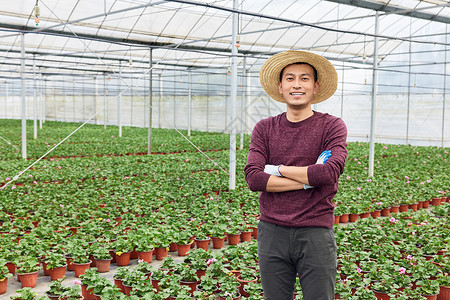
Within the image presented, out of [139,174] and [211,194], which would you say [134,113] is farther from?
[211,194]

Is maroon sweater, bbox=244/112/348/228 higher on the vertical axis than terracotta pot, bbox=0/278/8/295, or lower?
higher

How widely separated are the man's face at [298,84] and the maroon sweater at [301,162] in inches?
4.1

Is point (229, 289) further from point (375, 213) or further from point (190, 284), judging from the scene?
point (375, 213)

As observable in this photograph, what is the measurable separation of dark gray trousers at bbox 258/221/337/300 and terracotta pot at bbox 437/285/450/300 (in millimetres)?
2925

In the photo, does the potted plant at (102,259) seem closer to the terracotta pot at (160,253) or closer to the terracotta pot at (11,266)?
the terracotta pot at (160,253)

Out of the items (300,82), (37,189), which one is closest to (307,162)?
(300,82)

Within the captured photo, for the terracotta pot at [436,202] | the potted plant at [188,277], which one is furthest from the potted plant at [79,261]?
the terracotta pot at [436,202]

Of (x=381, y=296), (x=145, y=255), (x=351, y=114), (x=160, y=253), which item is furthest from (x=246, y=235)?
(x=351, y=114)

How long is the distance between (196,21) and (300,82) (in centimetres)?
1615

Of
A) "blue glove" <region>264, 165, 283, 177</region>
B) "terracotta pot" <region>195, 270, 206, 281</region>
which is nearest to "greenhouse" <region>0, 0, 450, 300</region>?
"terracotta pot" <region>195, 270, 206, 281</region>

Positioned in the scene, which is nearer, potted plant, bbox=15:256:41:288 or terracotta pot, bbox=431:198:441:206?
potted plant, bbox=15:256:41:288

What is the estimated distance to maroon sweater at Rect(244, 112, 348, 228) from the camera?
195 centimetres

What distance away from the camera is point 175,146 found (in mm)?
17328

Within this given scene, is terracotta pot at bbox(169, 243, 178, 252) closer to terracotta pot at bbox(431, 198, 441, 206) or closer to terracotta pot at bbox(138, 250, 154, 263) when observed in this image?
terracotta pot at bbox(138, 250, 154, 263)
